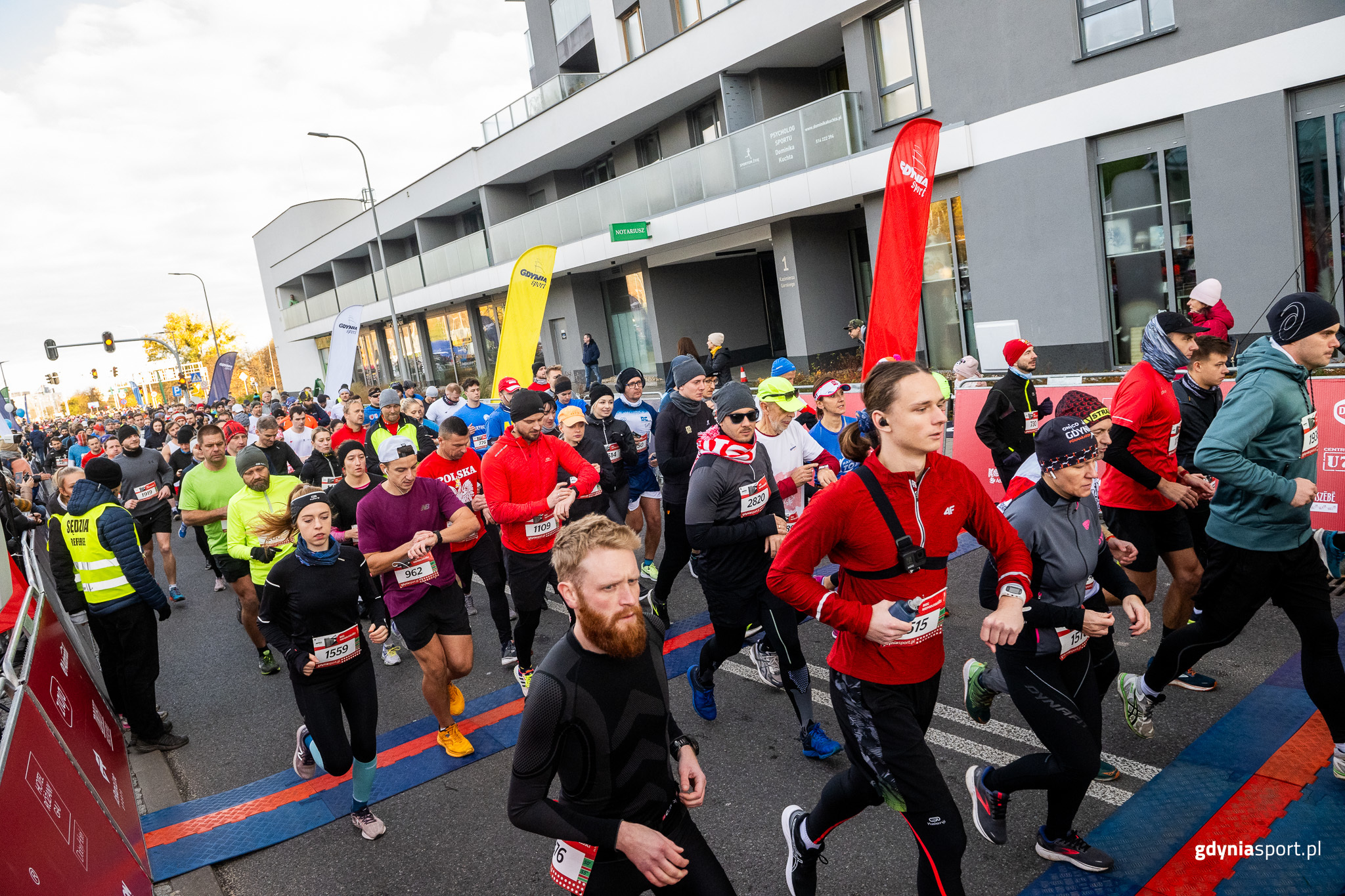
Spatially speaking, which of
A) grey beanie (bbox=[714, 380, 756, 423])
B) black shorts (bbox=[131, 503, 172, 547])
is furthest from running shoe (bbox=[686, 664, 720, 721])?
black shorts (bbox=[131, 503, 172, 547])

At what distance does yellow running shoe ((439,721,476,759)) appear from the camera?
5.15m

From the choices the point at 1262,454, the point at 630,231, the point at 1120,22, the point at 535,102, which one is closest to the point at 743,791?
the point at 1262,454

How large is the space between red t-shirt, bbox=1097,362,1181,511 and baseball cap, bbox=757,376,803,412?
184cm

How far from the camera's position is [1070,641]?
324cm

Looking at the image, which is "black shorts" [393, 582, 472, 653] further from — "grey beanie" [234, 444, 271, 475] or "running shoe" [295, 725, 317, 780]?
"grey beanie" [234, 444, 271, 475]

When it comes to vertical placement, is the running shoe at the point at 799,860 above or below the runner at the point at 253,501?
below

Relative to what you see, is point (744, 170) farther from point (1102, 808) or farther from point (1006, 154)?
point (1102, 808)

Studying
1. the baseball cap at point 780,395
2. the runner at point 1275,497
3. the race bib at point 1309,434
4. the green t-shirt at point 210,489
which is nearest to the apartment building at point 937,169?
the green t-shirt at point 210,489

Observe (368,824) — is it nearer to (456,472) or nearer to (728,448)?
(728,448)

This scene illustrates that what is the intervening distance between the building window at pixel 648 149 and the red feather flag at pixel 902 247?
18481 millimetres

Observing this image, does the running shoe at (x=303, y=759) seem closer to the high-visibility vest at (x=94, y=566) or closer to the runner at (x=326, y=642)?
the runner at (x=326, y=642)

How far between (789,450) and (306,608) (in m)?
3.07

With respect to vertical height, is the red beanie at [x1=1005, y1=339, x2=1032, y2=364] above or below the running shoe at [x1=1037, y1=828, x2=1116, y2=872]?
above

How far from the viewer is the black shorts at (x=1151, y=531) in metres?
4.73
